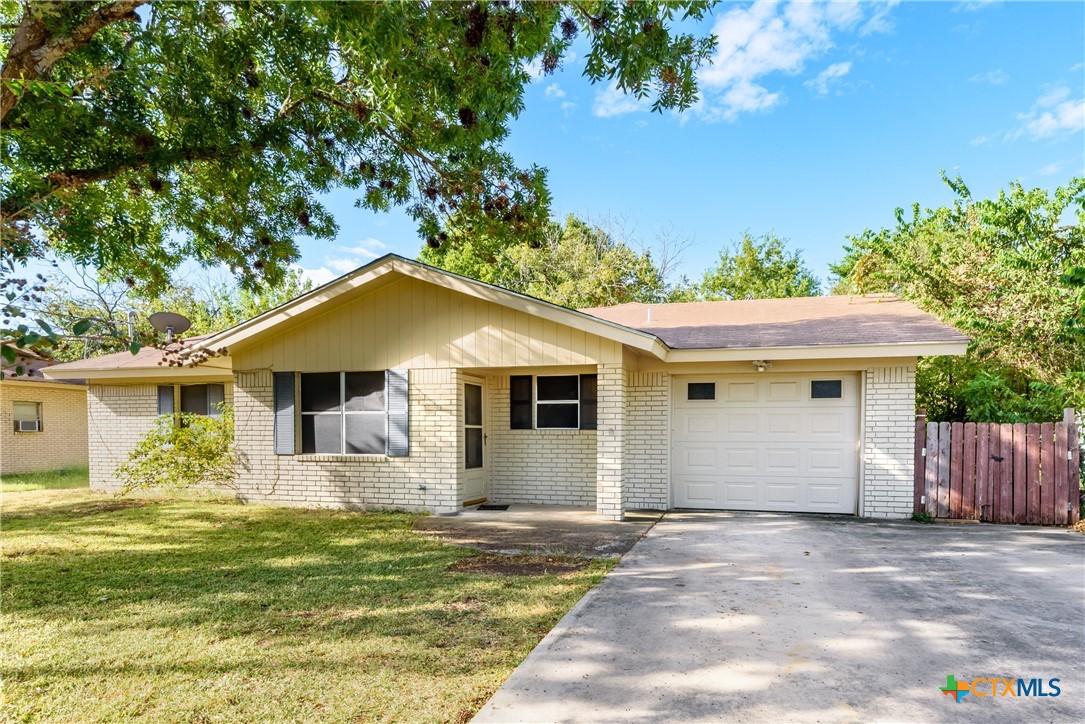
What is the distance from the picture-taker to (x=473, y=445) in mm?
9555

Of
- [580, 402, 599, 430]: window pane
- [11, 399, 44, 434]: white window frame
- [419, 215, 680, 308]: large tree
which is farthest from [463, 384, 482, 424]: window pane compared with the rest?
[11, 399, 44, 434]: white window frame

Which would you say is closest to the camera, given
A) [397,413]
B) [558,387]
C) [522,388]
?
[397,413]

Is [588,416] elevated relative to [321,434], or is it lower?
elevated

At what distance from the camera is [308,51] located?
6.05 m

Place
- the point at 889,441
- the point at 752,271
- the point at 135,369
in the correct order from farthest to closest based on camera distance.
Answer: the point at 752,271 < the point at 135,369 < the point at 889,441

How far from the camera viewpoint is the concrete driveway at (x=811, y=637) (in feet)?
9.73

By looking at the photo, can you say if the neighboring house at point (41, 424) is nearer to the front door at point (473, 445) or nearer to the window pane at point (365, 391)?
the window pane at point (365, 391)

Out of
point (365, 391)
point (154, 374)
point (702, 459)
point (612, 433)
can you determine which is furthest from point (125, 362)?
point (702, 459)

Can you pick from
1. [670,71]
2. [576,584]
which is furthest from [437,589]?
[670,71]

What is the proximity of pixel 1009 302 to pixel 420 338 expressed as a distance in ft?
35.4

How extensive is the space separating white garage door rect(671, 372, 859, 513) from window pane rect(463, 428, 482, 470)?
128 inches

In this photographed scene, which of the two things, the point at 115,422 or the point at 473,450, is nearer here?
the point at 473,450

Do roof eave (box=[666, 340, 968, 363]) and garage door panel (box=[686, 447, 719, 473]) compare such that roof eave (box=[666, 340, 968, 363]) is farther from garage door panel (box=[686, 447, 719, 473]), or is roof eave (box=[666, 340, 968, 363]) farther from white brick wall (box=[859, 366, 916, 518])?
garage door panel (box=[686, 447, 719, 473])

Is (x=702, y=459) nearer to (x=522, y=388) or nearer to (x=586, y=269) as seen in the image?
(x=522, y=388)
